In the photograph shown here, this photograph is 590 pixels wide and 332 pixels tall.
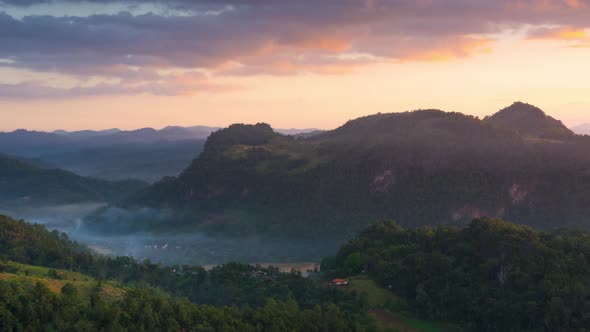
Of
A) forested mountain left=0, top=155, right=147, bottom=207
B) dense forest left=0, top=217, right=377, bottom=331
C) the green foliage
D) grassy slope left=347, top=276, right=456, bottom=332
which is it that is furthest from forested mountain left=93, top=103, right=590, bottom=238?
the green foliage

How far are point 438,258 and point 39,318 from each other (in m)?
27.7

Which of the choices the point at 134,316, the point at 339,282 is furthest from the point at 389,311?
the point at 134,316

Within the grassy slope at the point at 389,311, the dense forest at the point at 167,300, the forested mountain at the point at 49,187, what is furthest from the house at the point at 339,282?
the forested mountain at the point at 49,187

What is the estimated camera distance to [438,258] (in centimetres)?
4691

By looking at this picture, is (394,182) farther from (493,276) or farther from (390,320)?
(390,320)

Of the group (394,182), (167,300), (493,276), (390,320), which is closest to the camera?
(167,300)

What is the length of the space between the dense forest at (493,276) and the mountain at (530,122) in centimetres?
6233

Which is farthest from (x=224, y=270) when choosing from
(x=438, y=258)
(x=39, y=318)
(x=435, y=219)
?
(x=435, y=219)

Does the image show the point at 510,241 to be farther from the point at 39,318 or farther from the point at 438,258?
the point at 39,318

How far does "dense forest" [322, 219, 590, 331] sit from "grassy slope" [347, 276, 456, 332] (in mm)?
708

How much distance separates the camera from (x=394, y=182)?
93.8m

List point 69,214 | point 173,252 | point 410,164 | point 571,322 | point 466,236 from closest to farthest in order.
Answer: point 571,322
point 466,236
point 173,252
point 410,164
point 69,214

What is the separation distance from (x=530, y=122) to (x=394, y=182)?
3956cm

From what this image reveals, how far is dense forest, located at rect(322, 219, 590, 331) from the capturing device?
131 ft
